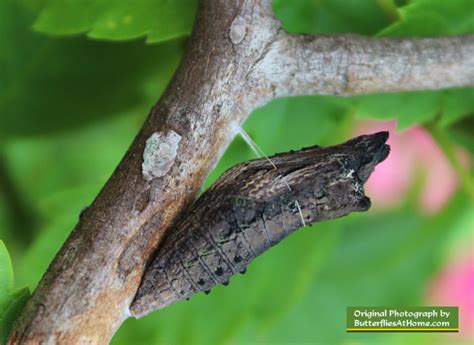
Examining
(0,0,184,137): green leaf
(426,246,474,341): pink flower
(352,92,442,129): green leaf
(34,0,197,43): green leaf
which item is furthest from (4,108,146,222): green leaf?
(426,246,474,341): pink flower

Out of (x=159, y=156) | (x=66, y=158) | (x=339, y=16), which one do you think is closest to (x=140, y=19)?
(x=159, y=156)

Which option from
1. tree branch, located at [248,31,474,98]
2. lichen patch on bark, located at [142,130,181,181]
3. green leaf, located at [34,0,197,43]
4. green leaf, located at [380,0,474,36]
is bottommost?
lichen patch on bark, located at [142,130,181,181]

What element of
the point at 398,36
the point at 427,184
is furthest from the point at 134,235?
the point at 427,184

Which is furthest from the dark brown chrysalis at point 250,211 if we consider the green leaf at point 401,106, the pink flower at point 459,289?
the pink flower at point 459,289

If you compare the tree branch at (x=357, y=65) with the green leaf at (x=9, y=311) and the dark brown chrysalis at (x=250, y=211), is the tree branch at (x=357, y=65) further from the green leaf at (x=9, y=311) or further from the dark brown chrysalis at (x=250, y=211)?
the green leaf at (x=9, y=311)

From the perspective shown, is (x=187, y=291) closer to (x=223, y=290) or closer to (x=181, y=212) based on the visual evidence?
(x=181, y=212)

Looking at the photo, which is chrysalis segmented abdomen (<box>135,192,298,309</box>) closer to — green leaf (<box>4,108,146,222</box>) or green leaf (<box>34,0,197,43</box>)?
green leaf (<box>34,0,197,43</box>)

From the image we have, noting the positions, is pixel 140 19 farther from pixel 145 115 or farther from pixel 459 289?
pixel 459 289

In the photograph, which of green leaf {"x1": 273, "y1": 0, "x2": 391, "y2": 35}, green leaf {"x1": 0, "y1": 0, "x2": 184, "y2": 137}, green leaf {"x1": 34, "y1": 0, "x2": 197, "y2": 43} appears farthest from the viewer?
green leaf {"x1": 0, "y1": 0, "x2": 184, "y2": 137}
